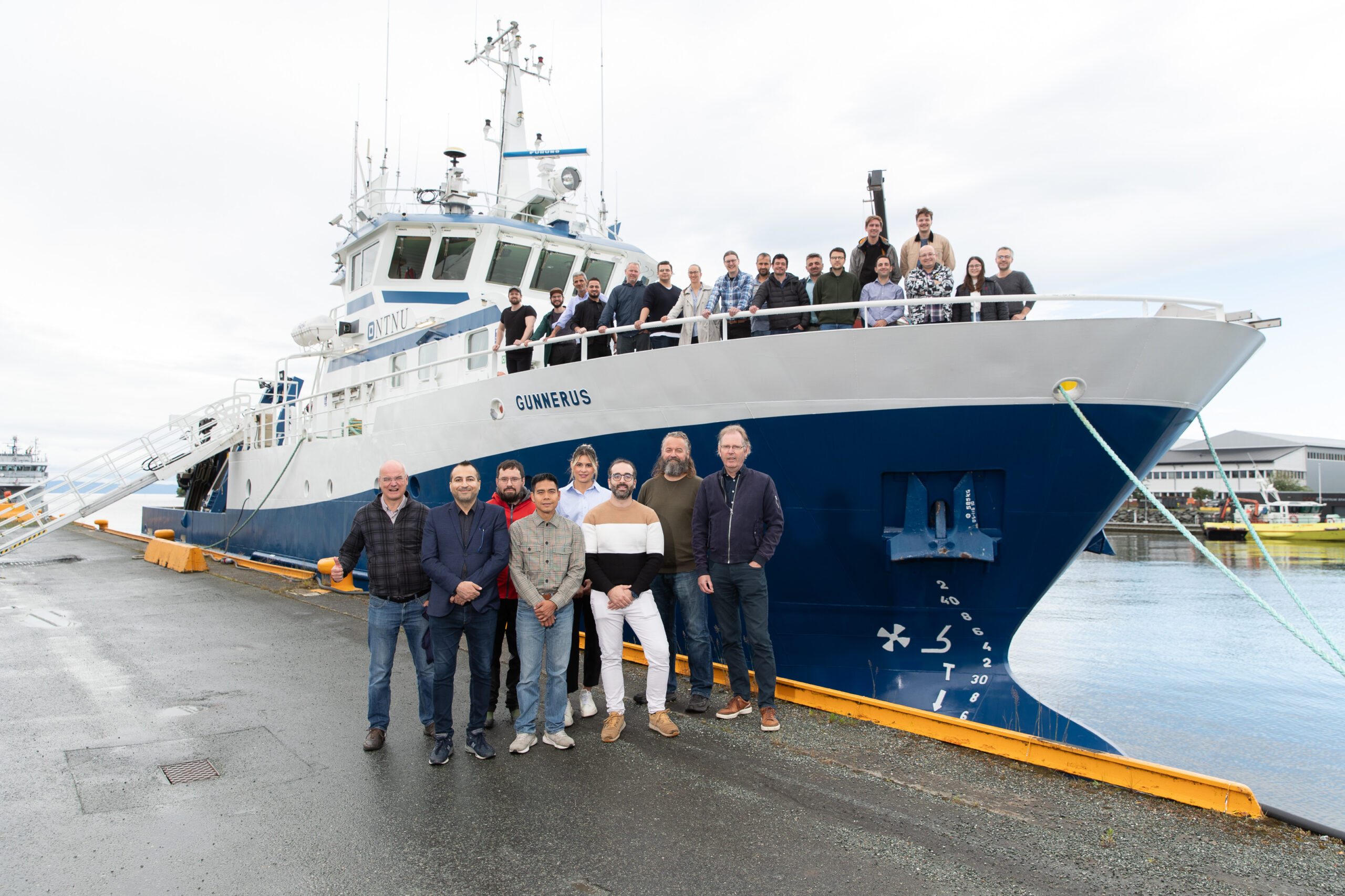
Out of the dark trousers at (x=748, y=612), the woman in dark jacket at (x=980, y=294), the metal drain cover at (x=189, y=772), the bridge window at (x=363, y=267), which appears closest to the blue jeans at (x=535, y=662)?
the dark trousers at (x=748, y=612)

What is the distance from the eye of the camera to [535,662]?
432 centimetres

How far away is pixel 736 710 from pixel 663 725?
0.56m

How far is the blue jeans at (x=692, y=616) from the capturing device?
16.4ft

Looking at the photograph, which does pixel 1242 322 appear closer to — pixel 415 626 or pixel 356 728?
pixel 415 626

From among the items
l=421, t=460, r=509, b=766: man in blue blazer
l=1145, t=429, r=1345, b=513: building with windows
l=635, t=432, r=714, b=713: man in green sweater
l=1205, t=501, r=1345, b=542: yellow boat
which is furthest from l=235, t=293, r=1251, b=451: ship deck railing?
l=1145, t=429, r=1345, b=513: building with windows

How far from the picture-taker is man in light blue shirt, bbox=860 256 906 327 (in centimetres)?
574

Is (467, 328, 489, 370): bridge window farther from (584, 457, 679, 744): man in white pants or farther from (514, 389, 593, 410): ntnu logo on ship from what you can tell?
(584, 457, 679, 744): man in white pants

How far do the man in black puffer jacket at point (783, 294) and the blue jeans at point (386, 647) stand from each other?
3.42 meters

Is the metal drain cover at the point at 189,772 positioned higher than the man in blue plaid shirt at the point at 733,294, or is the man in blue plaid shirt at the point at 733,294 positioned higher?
the man in blue plaid shirt at the point at 733,294

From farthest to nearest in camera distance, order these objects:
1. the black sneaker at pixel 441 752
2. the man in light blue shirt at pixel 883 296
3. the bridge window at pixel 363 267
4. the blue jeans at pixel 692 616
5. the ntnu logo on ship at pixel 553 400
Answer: the bridge window at pixel 363 267, the ntnu logo on ship at pixel 553 400, the man in light blue shirt at pixel 883 296, the blue jeans at pixel 692 616, the black sneaker at pixel 441 752

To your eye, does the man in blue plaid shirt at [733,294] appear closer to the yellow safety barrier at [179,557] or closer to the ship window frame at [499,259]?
the ship window frame at [499,259]

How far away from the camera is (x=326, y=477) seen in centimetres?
1252

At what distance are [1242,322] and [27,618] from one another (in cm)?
1196

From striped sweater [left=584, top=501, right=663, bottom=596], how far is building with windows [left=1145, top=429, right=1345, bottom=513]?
62714 mm
